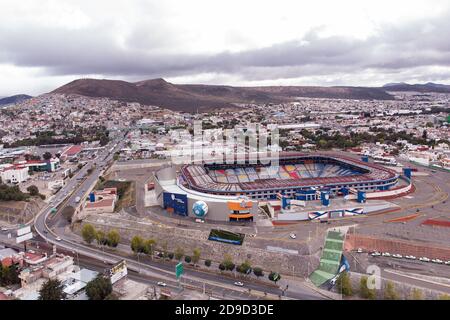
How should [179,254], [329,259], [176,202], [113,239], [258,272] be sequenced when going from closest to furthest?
1. [258,272]
2. [329,259]
3. [179,254]
4. [113,239]
5. [176,202]

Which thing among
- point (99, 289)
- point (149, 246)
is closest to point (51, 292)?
point (99, 289)

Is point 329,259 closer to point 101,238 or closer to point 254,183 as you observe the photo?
point 254,183

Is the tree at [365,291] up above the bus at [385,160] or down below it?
below

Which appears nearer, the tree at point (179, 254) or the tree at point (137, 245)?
the tree at point (179, 254)

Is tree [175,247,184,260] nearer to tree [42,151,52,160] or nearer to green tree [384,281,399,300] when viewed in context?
green tree [384,281,399,300]

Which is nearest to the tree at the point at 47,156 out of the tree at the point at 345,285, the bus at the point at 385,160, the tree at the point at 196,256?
the tree at the point at 196,256

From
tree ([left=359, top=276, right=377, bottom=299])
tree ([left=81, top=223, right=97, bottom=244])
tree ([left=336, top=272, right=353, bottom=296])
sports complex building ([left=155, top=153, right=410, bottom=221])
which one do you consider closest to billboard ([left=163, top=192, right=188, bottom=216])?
sports complex building ([left=155, top=153, right=410, bottom=221])

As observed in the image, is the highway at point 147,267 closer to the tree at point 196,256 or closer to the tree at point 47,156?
the tree at point 196,256
